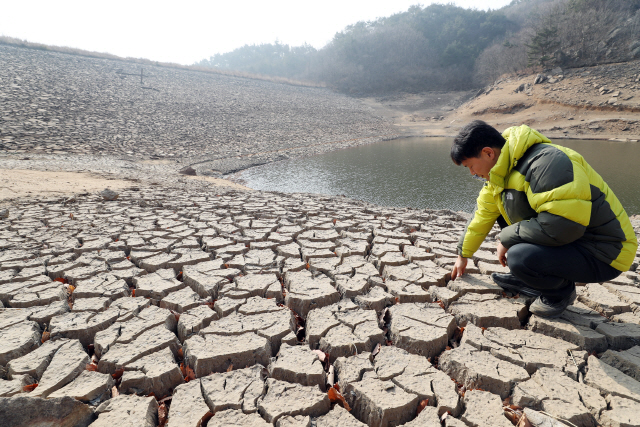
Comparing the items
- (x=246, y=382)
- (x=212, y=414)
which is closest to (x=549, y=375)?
(x=246, y=382)

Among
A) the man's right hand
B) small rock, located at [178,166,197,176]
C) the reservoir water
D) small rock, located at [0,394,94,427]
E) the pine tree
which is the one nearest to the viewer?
small rock, located at [0,394,94,427]

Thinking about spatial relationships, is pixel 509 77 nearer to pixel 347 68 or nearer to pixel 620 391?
pixel 347 68

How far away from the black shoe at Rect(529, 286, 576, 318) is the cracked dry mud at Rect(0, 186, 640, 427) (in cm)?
5

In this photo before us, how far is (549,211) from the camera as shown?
1.58m

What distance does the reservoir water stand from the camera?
21.4 feet

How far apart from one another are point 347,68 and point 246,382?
1540 inches

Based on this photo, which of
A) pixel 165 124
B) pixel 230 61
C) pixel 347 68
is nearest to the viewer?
pixel 165 124

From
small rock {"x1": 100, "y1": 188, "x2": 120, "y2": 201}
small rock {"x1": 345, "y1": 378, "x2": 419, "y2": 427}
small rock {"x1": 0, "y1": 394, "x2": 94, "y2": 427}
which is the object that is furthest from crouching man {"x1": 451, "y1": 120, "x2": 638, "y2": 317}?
small rock {"x1": 100, "y1": 188, "x2": 120, "y2": 201}

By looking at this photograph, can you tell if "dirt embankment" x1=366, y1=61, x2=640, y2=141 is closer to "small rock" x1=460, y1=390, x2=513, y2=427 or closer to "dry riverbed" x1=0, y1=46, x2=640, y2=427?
"dry riverbed" x1=0, y1=46, x2=640, y2=427

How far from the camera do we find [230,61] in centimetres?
5975

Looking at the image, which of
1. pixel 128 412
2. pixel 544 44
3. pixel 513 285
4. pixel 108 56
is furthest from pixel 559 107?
pixel 108 56

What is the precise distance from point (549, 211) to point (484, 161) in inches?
15.5

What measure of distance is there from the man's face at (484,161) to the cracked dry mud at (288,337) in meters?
0.81

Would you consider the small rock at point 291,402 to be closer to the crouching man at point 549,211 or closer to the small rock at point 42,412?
the small rock at point 42,412
